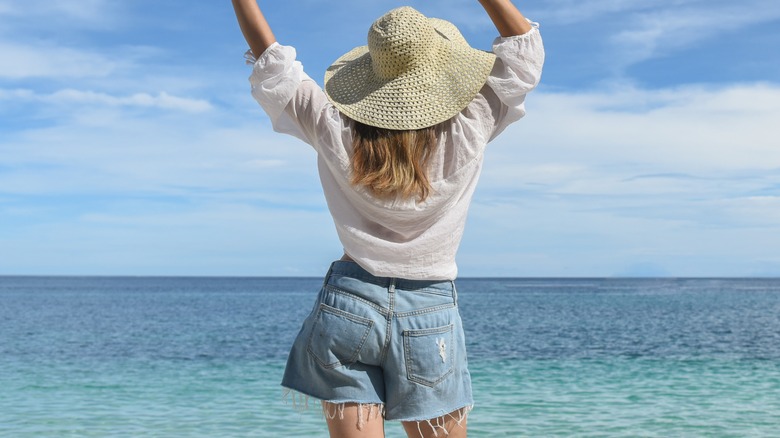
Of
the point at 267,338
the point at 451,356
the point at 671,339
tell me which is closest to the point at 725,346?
the point at 671,339

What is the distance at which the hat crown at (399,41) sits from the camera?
185cm

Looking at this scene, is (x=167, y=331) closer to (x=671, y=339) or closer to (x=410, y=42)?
(x=671, y=339)

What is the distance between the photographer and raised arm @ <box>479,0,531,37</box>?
5.99 feet

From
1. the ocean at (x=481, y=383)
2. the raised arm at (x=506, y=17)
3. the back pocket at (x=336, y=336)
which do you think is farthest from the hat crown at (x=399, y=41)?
the ocean at (x=481, y=383)

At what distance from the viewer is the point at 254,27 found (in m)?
1.87

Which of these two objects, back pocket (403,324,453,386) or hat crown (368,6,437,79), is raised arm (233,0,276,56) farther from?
back pocket (403,324,453,386)

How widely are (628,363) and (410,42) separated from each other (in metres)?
13.6

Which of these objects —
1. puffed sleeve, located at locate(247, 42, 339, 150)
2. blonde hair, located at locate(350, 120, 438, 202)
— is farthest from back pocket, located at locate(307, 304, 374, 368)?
puffed sleeve, located at locate(247, 42, 339, 150)

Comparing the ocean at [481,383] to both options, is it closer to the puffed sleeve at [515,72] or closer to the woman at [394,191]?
the woman at [394,191]

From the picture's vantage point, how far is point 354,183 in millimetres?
1754

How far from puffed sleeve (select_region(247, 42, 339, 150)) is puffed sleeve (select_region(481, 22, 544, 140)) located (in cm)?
38

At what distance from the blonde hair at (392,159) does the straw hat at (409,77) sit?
1.0 inches

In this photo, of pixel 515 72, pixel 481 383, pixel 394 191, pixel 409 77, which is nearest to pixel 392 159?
pixel 394 191

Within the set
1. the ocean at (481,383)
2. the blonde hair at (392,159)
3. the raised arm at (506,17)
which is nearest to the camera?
the blonde hair at (392,159)
